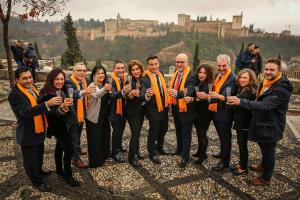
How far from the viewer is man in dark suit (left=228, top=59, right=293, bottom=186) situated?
3395 millimetres

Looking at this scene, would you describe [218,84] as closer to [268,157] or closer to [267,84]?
[267,84]

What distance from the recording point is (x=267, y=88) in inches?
140

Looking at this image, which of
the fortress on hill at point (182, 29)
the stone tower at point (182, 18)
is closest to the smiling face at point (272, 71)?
the fortress on hill at point (182, 29)

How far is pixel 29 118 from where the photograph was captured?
11.0ft

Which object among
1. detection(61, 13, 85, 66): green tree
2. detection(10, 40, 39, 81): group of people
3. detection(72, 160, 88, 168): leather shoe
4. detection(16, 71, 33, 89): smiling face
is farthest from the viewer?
detection(61, 13, 85, 66): green tree

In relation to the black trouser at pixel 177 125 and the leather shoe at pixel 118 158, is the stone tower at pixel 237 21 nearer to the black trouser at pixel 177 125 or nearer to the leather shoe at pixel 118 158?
the black trouser at pixel 177 125

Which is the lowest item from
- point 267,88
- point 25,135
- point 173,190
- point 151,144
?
point 173,190

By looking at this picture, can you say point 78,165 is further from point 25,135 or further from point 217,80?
point 217,80

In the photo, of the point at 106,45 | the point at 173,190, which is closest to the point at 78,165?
the point at 173,190

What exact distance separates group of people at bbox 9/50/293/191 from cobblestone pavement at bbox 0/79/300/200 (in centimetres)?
15

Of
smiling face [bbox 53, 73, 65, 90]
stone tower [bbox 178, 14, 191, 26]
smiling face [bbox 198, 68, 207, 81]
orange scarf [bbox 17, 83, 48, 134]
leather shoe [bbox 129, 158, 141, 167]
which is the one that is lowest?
leather shoe [bbox 129, 158, 141, 167]

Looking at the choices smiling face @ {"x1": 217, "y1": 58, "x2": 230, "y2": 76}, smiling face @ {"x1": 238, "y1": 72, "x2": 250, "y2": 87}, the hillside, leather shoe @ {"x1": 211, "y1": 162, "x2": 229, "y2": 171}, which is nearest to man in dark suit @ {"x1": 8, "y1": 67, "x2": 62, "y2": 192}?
smiling face @ {"x1": 217, "y1": 58, "x2": 230, "y2": 76}

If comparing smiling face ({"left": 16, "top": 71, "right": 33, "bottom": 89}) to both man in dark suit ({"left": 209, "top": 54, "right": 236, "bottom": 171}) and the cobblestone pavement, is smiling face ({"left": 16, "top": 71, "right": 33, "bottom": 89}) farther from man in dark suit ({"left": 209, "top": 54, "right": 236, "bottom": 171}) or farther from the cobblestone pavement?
man in dark suit ({"left": 209, "top": 54, "right": 236, "bottom": 171})

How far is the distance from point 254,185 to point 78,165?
2950 millimetres
